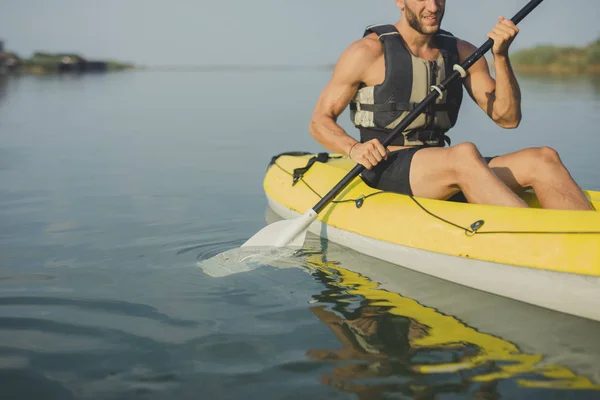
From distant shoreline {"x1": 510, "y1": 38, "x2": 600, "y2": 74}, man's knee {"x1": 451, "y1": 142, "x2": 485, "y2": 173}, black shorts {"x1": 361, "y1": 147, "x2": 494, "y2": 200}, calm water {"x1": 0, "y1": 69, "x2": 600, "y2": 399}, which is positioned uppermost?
distant shoreline {"x1": 510, "y1": 38, "x2": 600, "y2": 74}

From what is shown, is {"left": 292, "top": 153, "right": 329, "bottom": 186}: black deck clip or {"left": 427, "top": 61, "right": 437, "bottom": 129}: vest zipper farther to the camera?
{"left": 292, "top": 153, "right": 329, "bottom": 186}: black deck clip

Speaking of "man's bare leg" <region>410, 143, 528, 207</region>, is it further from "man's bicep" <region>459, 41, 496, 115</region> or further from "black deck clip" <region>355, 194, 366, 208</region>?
"man's bicep" <region>459, 41, 496, 115</region>

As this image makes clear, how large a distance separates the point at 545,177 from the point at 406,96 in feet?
3.40

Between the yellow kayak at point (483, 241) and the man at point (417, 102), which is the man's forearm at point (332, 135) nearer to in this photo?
the man at point (417, 102)

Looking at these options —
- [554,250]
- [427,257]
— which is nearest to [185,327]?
[427,257]

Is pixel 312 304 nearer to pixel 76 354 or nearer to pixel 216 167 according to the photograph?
pixel 76 354

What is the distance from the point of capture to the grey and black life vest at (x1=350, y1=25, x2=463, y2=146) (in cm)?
444

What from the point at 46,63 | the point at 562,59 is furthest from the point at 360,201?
the point at 46,63

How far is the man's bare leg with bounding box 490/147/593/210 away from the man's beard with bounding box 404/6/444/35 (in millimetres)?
941

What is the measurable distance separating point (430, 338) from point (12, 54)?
2323 inches

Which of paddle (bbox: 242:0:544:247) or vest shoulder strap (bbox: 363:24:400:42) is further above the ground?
vest shoulder strap (bbox: 363:24:400:42)

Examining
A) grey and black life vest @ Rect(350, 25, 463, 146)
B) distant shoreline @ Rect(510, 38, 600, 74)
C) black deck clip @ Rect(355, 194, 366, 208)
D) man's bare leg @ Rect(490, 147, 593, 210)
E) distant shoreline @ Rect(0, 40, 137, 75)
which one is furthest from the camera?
distant shoreline @ Rect(0, 40, 137, 75)

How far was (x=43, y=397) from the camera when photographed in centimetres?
272

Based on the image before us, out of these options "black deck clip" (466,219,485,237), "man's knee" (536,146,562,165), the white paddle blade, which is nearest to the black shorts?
"man's knee" (536,146,562,165)
